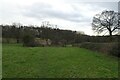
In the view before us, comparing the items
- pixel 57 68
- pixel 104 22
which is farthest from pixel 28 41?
pixel 57 68

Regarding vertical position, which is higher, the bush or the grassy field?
the bush

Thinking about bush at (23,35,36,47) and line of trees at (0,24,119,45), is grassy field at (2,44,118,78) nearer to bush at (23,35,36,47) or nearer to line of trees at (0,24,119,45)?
bush at (23,35,36,47)

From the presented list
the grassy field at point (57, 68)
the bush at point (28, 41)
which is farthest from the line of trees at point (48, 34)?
the grassy field at point (57, 68)

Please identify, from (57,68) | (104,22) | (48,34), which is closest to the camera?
(57,68)

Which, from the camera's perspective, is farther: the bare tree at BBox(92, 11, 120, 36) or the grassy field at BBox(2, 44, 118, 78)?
the bare tree at BBox(92, 11, 120, 36)

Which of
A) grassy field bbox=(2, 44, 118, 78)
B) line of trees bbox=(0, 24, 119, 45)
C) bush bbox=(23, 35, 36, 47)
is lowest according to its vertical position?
grassy field bbox=(2, 44, 118, 78)

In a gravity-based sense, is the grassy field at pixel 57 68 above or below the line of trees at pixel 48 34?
below

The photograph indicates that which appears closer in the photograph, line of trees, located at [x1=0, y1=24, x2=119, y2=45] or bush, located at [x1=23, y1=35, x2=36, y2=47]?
bush, located at [x1=23, y1=35, x2=36, y2=47]

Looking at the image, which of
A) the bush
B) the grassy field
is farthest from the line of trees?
the grassy field

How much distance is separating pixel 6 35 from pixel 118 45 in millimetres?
49869

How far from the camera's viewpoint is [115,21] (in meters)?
50.7

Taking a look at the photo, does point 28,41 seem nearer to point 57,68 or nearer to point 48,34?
point 48,34

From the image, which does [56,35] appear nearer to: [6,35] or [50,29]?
[50,29]

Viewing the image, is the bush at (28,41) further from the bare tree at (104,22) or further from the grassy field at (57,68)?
the grassy field at (57,68)
